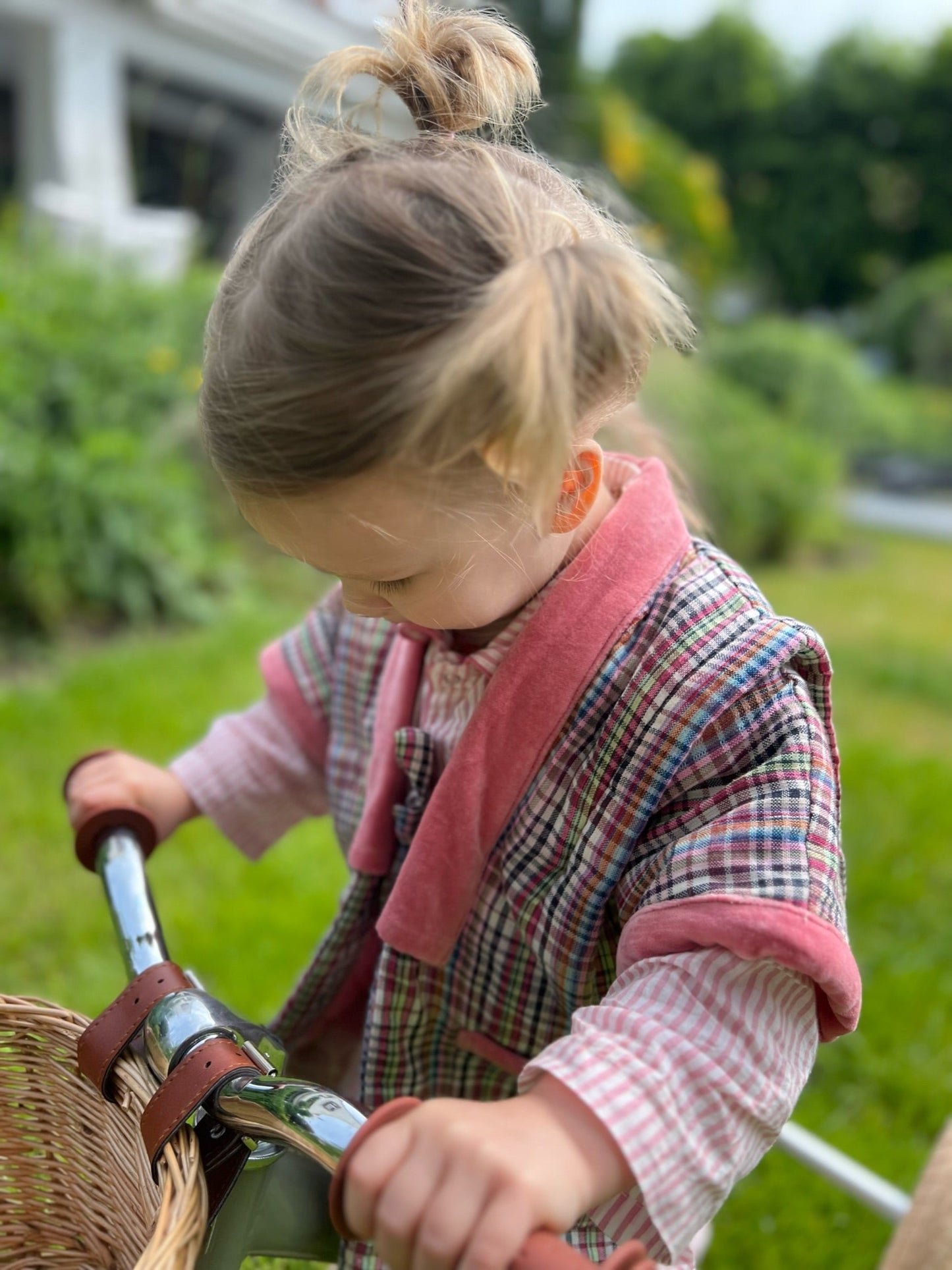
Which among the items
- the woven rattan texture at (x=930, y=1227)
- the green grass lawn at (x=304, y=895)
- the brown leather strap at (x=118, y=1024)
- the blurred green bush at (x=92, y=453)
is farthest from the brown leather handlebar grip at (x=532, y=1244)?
the blurred green bush at (x=92, y=453)

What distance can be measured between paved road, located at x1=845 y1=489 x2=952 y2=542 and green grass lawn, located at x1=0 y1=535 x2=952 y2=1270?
4513 millimetres

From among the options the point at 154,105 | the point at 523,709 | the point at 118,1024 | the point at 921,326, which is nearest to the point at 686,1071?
the point at 523,709

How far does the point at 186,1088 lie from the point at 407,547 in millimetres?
399

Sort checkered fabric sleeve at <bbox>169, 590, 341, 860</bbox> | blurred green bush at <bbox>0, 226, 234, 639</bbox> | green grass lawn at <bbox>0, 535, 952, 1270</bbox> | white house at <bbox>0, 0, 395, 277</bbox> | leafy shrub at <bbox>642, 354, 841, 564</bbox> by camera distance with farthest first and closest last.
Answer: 1. white house at <bbox>0, 0, 395, 277</bbox>
2. leafy shrub at <bbox>642, 354, 841, 564</bbox>
3. blurred green bush at <bbox>0, 226, 234, 639</bbox>
4. green grass lawn at <bbox>0, 535, 952, 1270</bbox>
5. checkered fabric sleeve at <bbox>169, 590, 341, 860</bbox>

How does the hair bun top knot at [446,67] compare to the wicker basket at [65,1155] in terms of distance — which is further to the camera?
the hair bun top knot at [446,67]

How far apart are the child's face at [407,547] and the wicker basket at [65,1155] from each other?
405 millimetres

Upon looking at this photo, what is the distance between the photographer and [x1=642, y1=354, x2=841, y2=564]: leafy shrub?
646 cm

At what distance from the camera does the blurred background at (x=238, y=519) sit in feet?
7.48

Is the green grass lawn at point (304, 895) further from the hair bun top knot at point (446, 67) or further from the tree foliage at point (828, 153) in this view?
the tree foliage at point (828, 153)

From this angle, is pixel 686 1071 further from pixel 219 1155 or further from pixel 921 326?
pixel 921 326

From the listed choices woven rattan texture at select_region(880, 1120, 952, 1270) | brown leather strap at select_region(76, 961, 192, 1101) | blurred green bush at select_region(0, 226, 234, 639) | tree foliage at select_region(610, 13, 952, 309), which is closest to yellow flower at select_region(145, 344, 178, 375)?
blurred green bush at select_region(0, 226, 234, 639)

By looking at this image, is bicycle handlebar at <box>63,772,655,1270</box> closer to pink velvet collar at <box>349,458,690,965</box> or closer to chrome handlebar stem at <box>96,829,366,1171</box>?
chrome handlebar stem at <box>96,829,366,1171</box>

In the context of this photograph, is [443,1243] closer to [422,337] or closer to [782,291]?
[422,337]

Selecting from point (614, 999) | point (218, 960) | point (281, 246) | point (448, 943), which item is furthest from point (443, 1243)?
point (218, 960)
